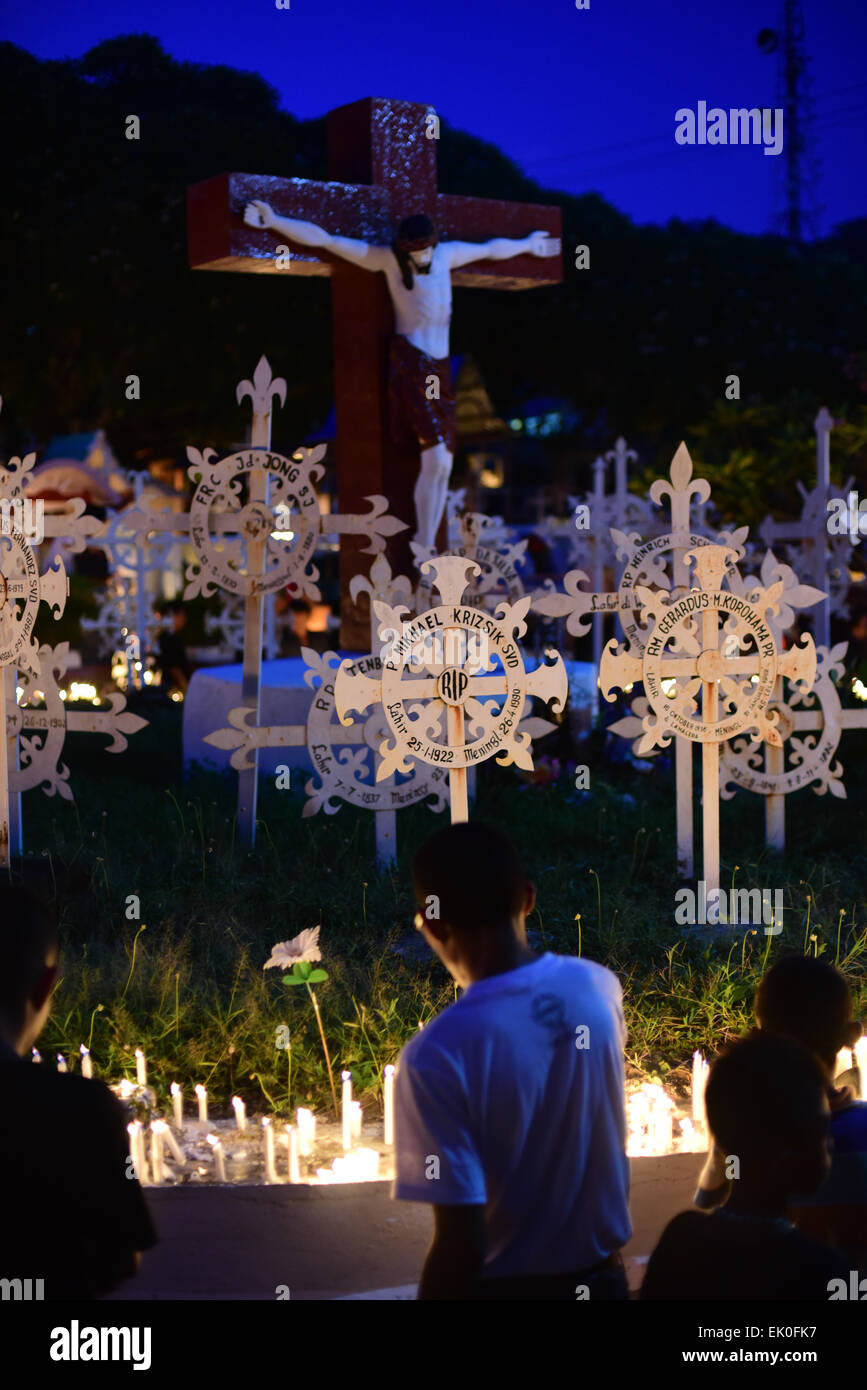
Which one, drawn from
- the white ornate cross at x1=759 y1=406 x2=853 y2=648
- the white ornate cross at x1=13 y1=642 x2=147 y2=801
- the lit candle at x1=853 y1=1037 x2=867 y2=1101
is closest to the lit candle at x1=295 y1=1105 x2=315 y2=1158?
the lit candle at x1=853 y1=1037 x2=867 y2=1101

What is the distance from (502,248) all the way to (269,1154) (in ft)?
22.2


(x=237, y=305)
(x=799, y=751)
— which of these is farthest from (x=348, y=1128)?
(x=237, y=305)

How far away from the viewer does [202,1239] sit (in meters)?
3.65

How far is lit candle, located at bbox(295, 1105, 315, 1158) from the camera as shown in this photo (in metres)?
4.09

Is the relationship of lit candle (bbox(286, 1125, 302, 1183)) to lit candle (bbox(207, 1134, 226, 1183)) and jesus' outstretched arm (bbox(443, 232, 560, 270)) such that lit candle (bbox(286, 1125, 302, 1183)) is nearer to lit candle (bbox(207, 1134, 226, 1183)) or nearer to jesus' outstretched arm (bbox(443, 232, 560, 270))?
lit candle (bbox(207, 1134, 226, 1183))

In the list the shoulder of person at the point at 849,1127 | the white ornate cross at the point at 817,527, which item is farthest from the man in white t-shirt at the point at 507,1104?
the white ornate cross at the point at 817,527

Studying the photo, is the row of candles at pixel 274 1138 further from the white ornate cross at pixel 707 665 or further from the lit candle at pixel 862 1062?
the white ornate cross at pixel 707 665

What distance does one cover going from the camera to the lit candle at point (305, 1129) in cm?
409

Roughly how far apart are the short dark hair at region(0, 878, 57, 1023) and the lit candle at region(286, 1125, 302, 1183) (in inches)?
62.3

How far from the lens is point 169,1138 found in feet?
13.4

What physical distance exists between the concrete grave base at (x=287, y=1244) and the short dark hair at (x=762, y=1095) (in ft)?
3.67

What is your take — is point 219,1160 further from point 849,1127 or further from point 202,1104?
point 849,1127
